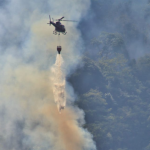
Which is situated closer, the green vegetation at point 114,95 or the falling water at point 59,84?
the falling water at point 59,84

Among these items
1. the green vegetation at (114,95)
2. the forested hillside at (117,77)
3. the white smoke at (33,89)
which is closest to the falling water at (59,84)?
the white smoke at (33,89)

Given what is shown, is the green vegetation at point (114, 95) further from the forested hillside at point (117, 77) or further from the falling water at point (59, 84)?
the falling water at point (59, 84)

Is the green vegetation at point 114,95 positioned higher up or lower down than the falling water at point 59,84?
higher up

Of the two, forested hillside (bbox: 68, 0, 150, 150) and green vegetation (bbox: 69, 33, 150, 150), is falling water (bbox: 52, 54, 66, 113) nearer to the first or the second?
green vegetation (bbox: 69, 33, 150, 150)

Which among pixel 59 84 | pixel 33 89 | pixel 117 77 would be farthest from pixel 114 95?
pixel 59 84

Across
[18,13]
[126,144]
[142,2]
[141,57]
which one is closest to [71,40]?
[18,13]

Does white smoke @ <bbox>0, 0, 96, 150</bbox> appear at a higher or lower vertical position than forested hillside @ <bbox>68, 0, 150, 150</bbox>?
lower

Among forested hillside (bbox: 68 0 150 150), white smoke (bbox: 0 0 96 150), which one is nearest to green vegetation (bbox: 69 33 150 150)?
forested hillside (bbox: 68 0 150 150)

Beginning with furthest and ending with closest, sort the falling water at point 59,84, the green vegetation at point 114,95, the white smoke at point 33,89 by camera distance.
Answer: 1. the green vegetation at point 114,95
2. the white smoke at point 33,89
3. the falling water at point 59,84

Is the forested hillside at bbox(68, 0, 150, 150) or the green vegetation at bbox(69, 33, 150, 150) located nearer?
the green vegetation at bbox(69, 33, 150, 150)
